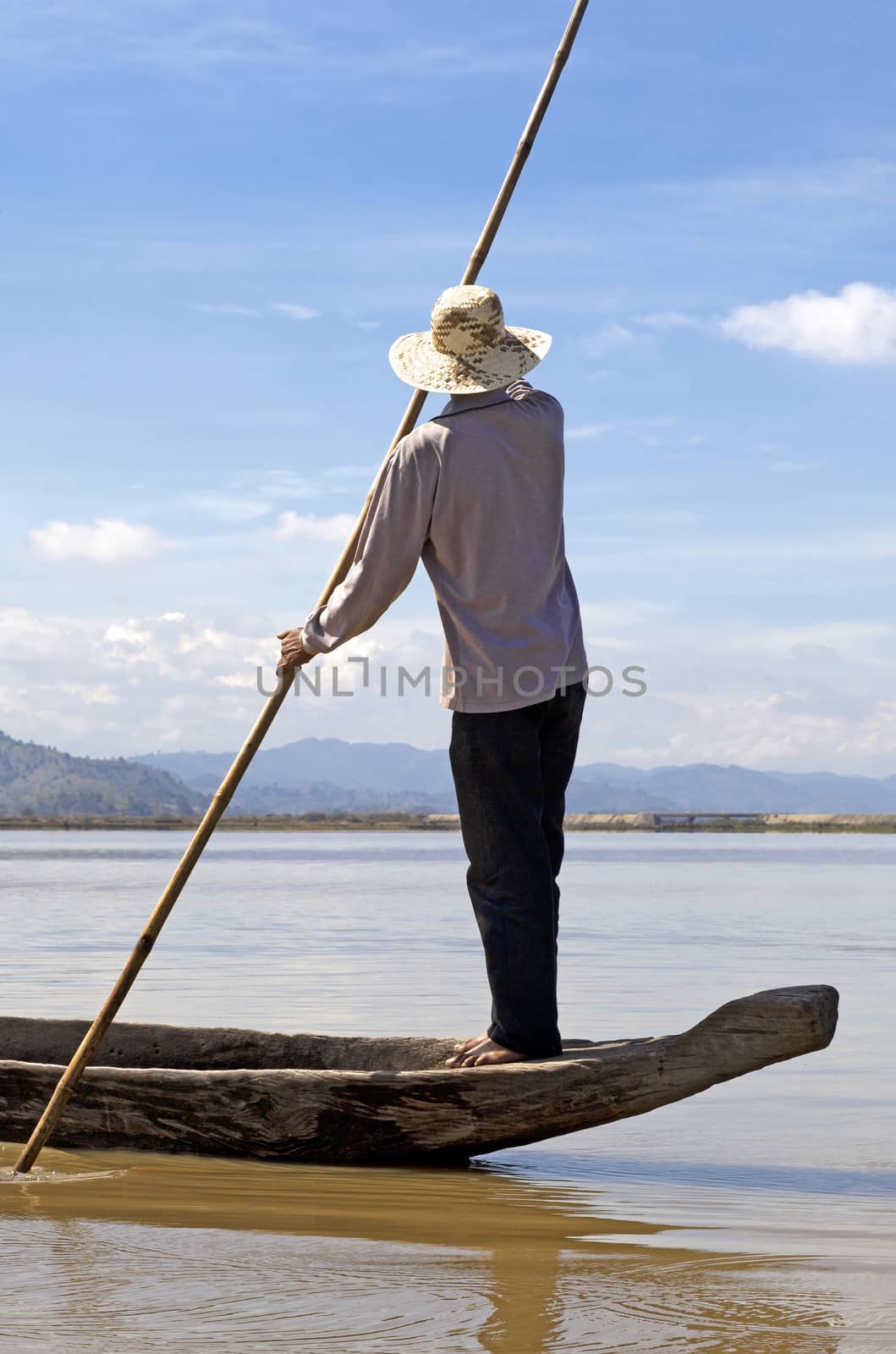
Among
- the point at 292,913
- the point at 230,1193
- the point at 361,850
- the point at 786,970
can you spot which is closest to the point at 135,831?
the point at 361,850

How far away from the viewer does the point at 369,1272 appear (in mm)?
2916

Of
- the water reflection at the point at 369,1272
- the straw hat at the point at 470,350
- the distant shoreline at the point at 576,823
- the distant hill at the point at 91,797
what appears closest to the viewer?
the water reflection at the point at 369,1272

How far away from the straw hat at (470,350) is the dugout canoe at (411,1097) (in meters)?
1.78

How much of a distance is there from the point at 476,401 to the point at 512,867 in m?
1.27

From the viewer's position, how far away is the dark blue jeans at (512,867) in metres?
3.97

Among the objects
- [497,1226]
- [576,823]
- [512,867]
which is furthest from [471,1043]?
[576,823]

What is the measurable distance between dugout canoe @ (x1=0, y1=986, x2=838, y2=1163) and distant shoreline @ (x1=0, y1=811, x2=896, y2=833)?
275 ft

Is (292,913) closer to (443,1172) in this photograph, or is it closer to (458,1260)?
(443,1172)

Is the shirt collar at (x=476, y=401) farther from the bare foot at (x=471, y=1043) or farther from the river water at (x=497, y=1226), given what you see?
the river water at (x=497, y=1226)

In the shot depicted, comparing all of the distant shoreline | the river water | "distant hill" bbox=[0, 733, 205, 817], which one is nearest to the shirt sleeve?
the river water

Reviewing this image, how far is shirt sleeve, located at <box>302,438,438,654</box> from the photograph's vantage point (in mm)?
3998

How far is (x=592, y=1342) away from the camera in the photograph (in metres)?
2.46

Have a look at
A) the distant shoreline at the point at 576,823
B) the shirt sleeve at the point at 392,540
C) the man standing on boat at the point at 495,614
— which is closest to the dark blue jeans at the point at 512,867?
the man standing on boat at the point at 495,614

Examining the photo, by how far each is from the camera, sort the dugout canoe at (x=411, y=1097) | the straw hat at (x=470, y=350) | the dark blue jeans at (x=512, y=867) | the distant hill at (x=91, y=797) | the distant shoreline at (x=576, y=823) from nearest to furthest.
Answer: the dugout canoe at (x=411, y=1097) < the dark blue jeans at (x=512, y=867) < the straw hat at (x=470, y=350) < the distant shoreline at (x=576, y=823) < the distant hill at (x=91, y=797)
